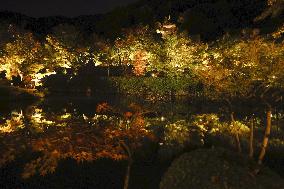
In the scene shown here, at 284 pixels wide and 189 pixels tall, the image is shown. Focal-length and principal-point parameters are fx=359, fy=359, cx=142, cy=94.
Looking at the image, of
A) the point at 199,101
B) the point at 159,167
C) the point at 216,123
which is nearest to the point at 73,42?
the point at 199,101

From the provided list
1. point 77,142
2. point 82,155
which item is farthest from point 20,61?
point 82,155

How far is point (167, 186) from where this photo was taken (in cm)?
1325

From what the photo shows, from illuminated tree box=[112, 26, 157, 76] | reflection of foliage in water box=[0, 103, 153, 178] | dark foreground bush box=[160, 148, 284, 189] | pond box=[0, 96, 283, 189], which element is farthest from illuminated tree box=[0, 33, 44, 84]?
dark foreground bush box=[160, 148, 284, 189]

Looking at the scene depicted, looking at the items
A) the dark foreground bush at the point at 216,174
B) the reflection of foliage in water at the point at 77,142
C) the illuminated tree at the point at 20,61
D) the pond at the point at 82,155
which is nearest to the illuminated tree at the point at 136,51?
the illuminated tree at the point at 20,61

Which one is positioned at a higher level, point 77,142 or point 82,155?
point 77,142

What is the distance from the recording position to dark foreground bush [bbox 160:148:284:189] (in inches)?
476

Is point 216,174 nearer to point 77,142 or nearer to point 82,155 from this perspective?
point 82,155

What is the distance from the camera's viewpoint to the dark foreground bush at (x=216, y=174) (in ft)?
39.6

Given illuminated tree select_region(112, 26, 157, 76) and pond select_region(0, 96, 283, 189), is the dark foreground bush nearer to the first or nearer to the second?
pond select_region(0, 96, 283, 189)

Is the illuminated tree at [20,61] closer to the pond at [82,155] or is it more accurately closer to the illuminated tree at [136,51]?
the illuminated tree at [136,51]

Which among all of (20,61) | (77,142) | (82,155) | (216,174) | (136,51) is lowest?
(216,174)

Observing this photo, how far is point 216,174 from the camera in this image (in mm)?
12234

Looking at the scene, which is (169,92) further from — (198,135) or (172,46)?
(198,135)

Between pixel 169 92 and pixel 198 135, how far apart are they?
2537 centimetres
